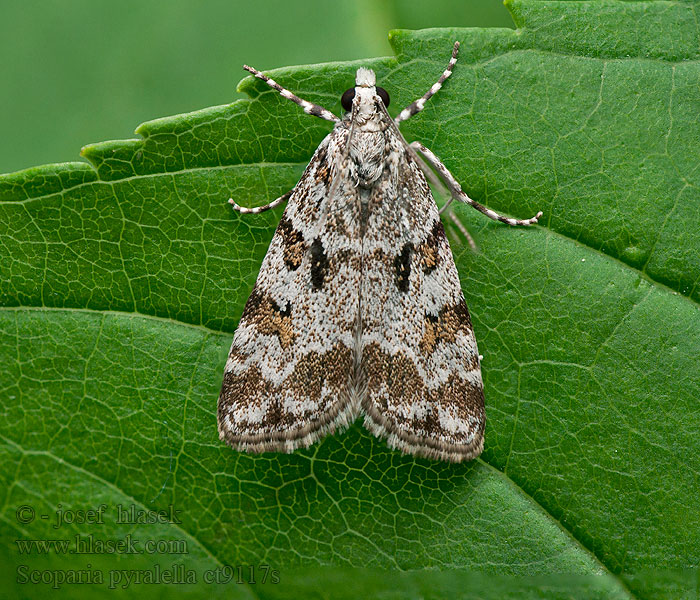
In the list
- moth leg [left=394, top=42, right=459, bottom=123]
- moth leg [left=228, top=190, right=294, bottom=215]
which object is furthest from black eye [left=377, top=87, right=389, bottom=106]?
moth leg [left=228, top=190, right=294, bottom=215]

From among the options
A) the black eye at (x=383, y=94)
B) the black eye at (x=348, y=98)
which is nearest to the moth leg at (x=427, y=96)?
the black eye at (x=383, y=94)

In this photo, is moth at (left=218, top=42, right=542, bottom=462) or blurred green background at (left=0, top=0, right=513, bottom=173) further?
blurred green background at (left=0, top=0, right=513, bottom=173)

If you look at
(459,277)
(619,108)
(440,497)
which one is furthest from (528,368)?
(619,108)

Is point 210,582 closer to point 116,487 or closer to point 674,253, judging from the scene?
point 116,487

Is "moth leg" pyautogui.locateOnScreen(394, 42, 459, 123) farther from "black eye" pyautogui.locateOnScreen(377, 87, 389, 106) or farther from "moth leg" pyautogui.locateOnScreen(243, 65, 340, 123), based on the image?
"moth leg" pyautogui.locateOnScreen(243, 65, 340, 123)

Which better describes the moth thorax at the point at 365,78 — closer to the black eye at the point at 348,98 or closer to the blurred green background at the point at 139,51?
the black eye at the point at 348,98

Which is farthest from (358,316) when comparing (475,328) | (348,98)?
(348,98)

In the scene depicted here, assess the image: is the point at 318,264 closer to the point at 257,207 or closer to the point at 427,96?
the point at 257,207
